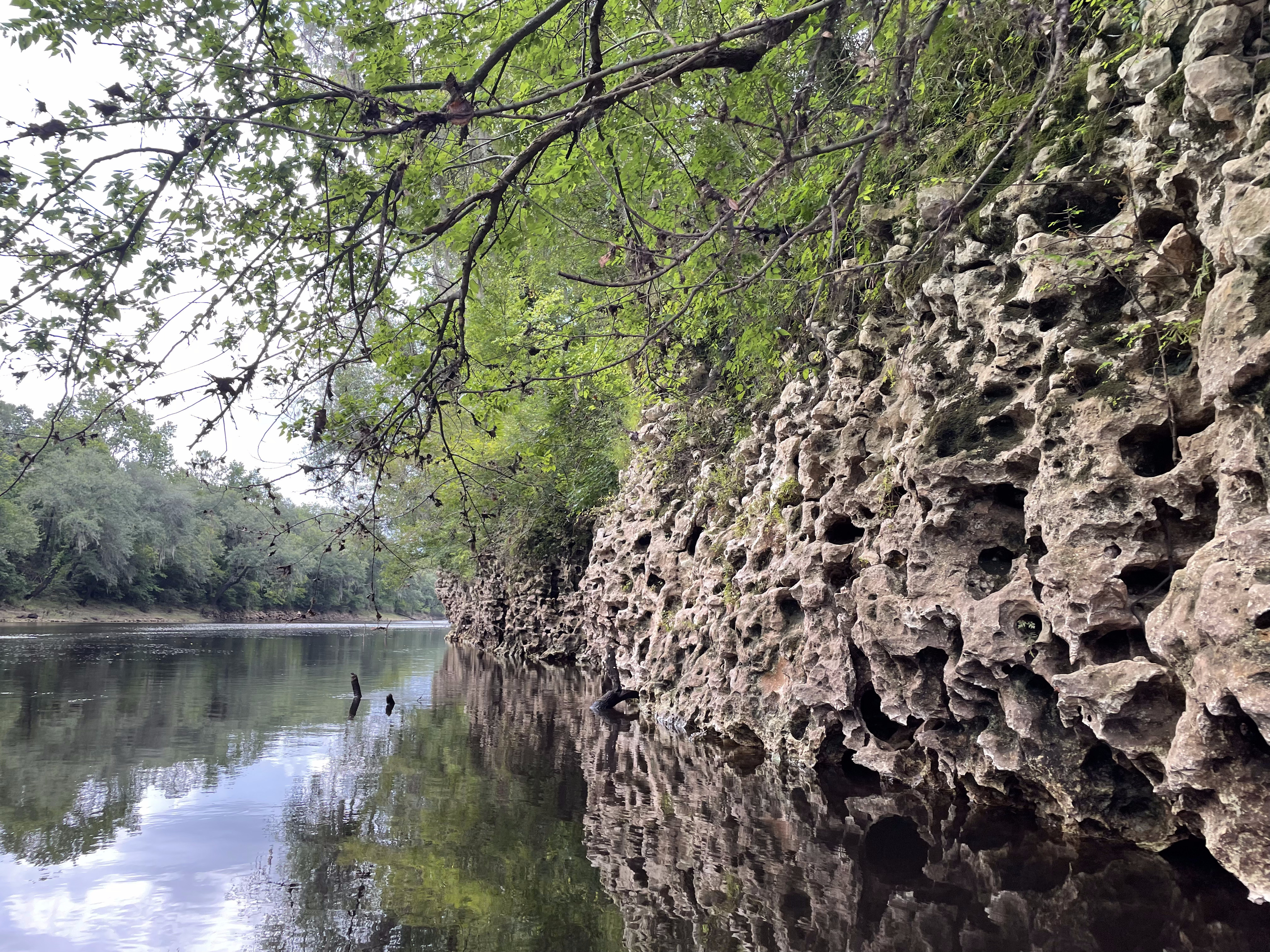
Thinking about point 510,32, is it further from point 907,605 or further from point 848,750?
point 848,750

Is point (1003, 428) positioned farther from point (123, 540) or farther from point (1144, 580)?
point (123, 540)

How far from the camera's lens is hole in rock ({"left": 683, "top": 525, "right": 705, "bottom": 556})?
12344mm

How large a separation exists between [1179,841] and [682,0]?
6.71 metres

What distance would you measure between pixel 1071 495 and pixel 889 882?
109 inches

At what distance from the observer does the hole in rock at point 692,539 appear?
12344 mm

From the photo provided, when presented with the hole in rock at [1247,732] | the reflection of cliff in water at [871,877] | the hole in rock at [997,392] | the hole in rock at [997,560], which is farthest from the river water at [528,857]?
the hole in rock at [997,392]

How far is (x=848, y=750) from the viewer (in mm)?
8547

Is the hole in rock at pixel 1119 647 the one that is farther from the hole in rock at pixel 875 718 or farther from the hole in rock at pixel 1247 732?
the hole in rock at pixel 875 718

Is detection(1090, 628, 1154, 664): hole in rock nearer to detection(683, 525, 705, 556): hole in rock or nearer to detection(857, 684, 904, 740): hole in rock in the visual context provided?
detection(857, 684, 904, 740): hole in rock

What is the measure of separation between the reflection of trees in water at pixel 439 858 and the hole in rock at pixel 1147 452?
167 inches

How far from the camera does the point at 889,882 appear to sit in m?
5.27

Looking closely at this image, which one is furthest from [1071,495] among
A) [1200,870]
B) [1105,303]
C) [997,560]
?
[1200,870]

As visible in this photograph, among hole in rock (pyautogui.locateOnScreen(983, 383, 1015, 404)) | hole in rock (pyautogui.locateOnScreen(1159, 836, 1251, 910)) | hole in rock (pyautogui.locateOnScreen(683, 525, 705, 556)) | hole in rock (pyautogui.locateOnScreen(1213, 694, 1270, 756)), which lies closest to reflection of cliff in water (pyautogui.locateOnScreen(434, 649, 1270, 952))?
hole in rock (pyautogui.locateOnScreen(1159, 836, 1251, 910))

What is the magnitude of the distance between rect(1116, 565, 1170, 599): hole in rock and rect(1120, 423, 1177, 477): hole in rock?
597 mm
